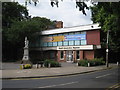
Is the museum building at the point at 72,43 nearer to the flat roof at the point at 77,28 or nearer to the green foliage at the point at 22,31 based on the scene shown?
the flat roof at the point at 77,28

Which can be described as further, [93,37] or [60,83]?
[93,37]

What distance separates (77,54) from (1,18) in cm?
2256

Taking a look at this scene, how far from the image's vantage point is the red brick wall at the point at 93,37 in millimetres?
37713

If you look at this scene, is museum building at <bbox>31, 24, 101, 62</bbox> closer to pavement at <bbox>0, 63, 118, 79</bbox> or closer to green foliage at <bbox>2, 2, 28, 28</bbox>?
green foliage at <bbox>2, 2, 28, 28</bbox>

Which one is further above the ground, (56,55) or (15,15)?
(15,15)

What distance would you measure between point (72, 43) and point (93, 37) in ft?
18.0

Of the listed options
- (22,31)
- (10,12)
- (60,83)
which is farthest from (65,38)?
(60,83)

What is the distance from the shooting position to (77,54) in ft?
134

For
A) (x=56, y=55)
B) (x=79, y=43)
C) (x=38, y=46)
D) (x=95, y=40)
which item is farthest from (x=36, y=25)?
(x=95, y=40)

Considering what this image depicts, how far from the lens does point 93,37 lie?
3838 centimetres

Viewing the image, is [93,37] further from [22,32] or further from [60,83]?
[60,83]

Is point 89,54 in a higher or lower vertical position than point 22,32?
lower

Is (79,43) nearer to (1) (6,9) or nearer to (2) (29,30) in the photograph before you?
(2) (29,30)

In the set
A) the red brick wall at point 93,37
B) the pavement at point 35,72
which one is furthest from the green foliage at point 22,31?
the pavement at point 35,72
